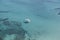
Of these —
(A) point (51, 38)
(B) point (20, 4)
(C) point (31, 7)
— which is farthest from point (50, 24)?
(B) point (20, 4)

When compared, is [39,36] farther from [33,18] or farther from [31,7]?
[31,7]

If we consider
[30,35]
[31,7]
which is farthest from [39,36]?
[31,7]

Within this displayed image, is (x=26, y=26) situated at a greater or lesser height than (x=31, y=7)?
lesser

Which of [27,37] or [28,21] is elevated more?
[28,21]

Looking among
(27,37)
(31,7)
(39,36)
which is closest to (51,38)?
(39,36)

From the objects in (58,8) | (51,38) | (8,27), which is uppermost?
(58,8)

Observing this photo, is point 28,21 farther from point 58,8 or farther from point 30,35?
point 58,8
